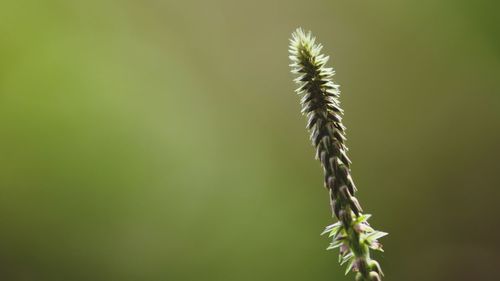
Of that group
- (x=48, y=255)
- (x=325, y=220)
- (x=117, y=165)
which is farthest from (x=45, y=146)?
(x=325, y=220)

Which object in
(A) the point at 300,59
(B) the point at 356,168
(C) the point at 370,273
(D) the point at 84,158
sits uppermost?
(D) the point at 84,158

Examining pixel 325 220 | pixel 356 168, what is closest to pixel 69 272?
pixel 325 220

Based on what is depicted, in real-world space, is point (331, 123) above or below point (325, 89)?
below

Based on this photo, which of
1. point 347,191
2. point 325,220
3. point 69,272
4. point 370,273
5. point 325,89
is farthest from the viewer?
point 325,220

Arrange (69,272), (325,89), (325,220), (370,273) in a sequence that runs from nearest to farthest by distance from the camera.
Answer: (370,273), (325,89), (69,272), (325,220)

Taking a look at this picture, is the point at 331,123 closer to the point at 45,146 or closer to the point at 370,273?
the point at 370,273

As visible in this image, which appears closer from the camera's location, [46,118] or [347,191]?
[347,191]

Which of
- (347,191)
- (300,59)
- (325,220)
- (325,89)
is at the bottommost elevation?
(347,191)

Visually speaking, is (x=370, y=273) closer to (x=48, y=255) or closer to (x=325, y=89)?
(x=325, y=89)

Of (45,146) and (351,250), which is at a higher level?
(45,146)
